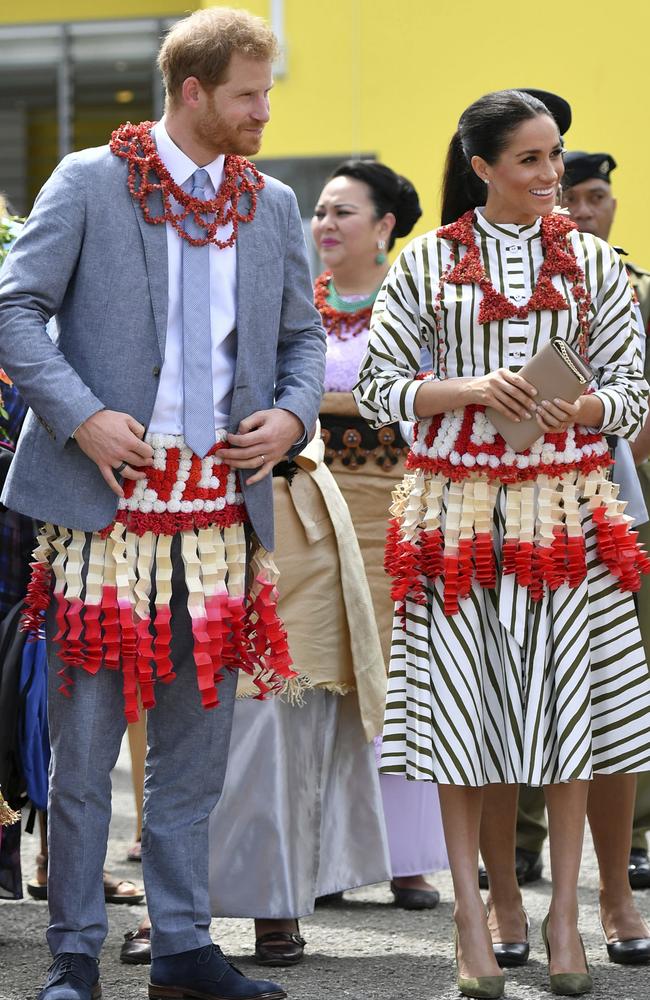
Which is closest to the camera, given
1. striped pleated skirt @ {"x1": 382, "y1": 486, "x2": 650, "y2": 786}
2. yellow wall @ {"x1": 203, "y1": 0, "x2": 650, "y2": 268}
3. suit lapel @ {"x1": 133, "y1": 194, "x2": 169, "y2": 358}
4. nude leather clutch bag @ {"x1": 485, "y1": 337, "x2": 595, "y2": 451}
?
suit lapel @ {"x1": 133, "y1": 194, "x2": 169, "y2": 358}

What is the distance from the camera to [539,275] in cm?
368

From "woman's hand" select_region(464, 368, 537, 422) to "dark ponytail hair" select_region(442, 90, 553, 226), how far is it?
55 cm

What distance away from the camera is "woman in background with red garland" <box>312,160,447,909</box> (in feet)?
15.6

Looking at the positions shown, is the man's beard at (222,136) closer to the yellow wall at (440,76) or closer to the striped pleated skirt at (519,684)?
the striped pleated skirt at (519,684)

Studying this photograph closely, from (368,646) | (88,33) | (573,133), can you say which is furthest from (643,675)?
(88,33)

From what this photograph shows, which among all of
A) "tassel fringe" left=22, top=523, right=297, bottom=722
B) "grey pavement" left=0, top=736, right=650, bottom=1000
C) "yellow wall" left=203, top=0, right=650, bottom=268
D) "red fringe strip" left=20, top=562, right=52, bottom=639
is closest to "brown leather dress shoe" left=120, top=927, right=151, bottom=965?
"grey pavement" left=0, top=736, right=650, bottom=1000

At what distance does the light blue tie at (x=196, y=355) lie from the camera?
3340 mm

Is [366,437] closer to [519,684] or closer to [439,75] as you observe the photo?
[519,684]

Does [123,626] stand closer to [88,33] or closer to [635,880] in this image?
[635,880]

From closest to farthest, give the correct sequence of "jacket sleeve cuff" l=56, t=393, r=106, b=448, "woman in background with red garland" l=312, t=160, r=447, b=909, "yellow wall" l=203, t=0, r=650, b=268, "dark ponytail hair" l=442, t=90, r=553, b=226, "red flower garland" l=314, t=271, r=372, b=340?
1. "jacket sleeve cuff" l=56, t=393, r=106, b=448
2. "dark ponytail hair" l=442, t=90, r=553, b=226
3. "woman in background with red garland" l=312, t=160, r=447, b=909
4. "red flower garland" l=314, t=271, r=372, b=340
5. "yellow wall" l=203, t=0, r=650, b=268

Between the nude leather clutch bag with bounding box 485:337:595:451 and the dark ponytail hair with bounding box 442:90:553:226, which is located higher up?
the dark ponytail hair with bounding box 442:90:553:226

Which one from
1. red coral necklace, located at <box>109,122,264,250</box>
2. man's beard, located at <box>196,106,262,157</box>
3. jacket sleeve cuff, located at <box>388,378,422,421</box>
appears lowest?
jacket sleeve cuff, located at <box>388,378,422,421</box>

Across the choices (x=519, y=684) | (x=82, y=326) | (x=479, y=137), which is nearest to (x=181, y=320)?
(x=82, y=326)

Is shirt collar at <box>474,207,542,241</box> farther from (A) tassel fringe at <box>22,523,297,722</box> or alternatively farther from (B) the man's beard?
(A) tassel fringe at <box>22,523,297,722</box>
